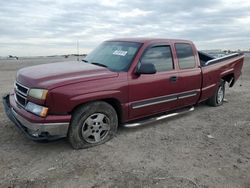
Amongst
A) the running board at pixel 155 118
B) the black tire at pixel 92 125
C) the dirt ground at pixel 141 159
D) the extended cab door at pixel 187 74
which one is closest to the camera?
the dirt ground at pixel 141 159

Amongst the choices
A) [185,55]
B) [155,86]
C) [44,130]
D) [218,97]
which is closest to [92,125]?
[44,130]

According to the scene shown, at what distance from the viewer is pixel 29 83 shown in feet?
14.7

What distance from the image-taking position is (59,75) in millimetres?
4578

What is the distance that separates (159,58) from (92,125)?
2.03 meters

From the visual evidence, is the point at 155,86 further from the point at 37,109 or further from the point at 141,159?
the point at 37,109

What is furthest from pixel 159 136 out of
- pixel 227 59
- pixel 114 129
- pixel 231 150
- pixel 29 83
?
Result: pixel 227 59

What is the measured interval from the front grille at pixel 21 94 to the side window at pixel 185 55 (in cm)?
328

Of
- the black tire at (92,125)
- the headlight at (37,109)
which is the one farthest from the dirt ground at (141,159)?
the headlight at (37,109)

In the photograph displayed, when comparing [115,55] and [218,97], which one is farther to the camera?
[218,97]

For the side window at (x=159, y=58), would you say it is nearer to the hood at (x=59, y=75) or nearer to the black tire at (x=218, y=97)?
the hood at (x=59, y=75)

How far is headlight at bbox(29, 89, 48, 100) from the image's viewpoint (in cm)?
419

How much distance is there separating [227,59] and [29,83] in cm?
559

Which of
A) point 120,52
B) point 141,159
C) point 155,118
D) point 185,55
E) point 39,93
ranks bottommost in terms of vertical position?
point 141,159

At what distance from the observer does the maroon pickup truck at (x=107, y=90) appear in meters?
4.30
